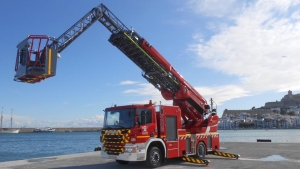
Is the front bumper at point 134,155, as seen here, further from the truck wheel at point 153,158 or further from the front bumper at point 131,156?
the truck wheel at point 153,158

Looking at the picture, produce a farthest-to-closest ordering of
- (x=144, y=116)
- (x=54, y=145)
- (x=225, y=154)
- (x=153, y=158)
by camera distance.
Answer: (x=54, y=145), (x=225, y=154), (x=153, y=158), (x=144, y=116)

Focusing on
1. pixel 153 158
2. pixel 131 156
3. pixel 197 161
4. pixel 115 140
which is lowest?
pixel 197 161

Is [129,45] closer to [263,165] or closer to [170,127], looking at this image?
[170,127]

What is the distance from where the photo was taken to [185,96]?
1712 centimetres

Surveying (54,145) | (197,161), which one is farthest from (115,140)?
(54,145)

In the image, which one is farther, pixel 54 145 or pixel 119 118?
pixel 54 145

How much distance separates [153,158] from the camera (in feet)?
43.9

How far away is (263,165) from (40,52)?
36.0 feet

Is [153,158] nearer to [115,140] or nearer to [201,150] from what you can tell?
[115,140]

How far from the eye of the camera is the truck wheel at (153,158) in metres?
13.2

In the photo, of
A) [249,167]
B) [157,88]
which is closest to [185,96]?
[157,88]

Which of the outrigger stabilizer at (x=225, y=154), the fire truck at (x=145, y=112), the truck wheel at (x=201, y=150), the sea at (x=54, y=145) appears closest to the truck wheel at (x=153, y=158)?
the fire truck at (x=145, y=112)

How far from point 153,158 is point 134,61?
5.55m

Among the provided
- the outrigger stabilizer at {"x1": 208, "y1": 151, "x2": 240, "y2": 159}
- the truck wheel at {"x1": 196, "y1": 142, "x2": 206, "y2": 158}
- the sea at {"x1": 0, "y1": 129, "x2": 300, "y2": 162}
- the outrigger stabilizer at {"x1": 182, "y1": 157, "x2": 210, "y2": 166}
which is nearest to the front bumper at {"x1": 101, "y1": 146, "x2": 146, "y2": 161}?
the outrigger stabilizer at {"x1": 182, "y1": 157, "x2": 210, "y2": 166}
